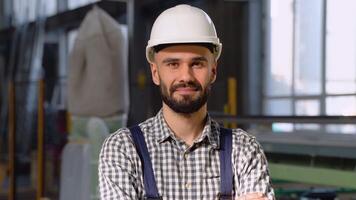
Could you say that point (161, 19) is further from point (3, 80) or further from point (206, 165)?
point (3, 80)

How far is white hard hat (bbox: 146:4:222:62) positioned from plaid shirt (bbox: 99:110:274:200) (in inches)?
7.5

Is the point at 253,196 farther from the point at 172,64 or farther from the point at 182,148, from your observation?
the point at 172,64

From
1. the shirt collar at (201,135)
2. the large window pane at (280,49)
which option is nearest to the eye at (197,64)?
the shirt collar at (201,135)

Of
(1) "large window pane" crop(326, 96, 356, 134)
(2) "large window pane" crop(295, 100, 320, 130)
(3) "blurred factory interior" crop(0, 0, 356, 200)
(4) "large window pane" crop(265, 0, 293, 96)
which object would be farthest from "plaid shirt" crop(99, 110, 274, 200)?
(4) "large window pane" crop(265, 0, 293, 96)

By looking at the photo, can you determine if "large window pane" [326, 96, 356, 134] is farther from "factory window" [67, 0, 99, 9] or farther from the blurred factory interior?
"factory window" [67, 0, 99, 9]

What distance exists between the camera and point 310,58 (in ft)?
22.3

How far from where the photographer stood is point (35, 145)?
6.40 m

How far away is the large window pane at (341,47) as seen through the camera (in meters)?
6.10

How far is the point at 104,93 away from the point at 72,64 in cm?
39

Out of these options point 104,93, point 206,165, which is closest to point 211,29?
point 206,165

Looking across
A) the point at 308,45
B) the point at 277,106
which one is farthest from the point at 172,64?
the point at 277,106

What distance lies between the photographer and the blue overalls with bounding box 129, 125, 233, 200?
1.31 meters

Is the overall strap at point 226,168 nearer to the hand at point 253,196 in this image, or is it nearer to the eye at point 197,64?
the hand at point 253,196

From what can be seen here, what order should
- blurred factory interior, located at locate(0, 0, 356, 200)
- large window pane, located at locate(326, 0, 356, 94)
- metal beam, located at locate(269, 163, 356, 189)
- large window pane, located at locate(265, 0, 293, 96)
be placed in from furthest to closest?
large window pane, located at locate(265, 0, 293, 96) < large window pane, located at locate(326, 0, 356, 94) < blurred factory interior, located at locate(0, 0, 356, 200) < metal beam, located at locate(269, 163, 356, 189)
